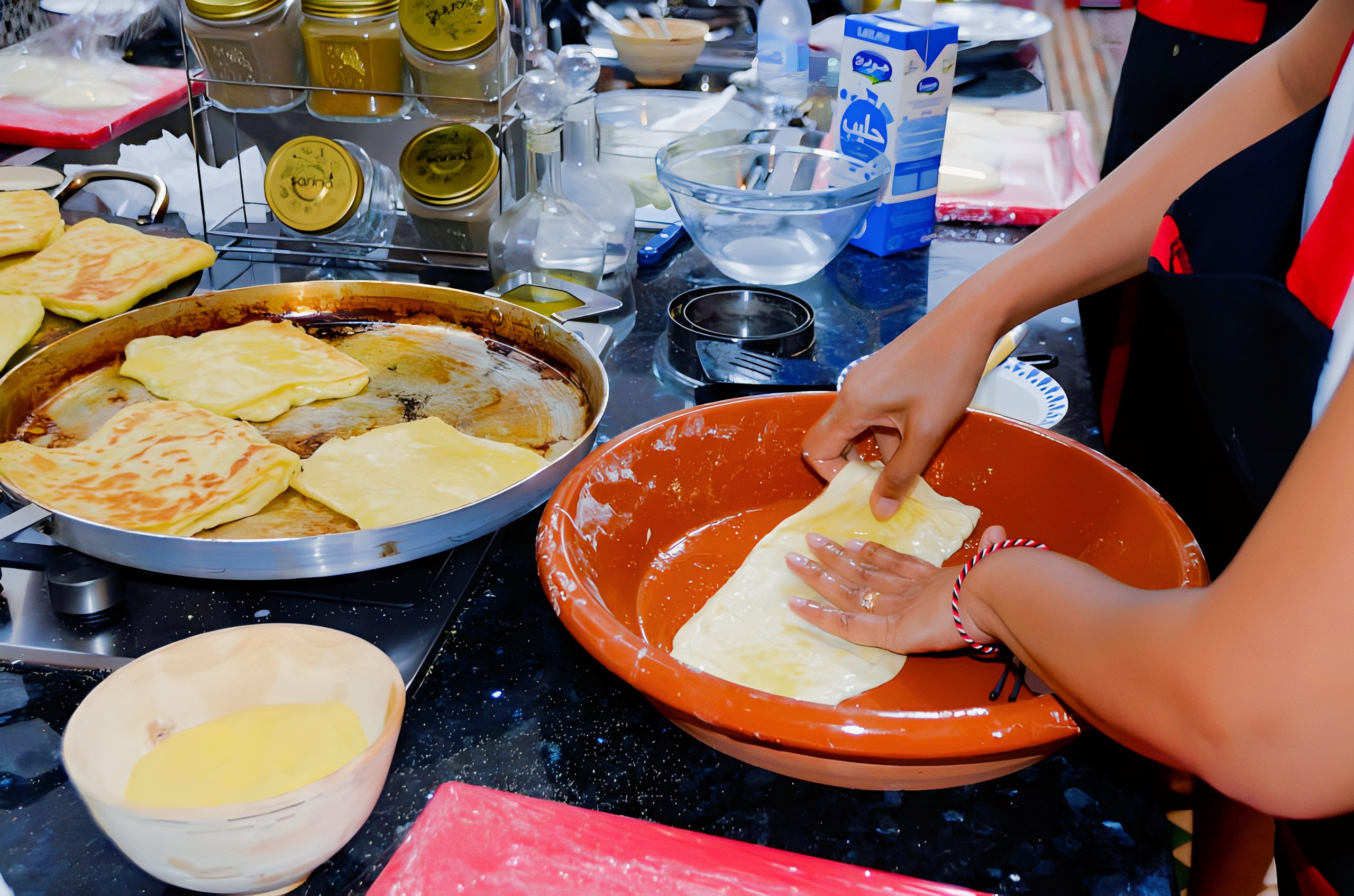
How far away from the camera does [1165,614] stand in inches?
23.9

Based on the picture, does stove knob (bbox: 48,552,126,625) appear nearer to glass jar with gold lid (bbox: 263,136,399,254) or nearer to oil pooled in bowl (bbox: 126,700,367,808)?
oil pooled in bowl (bbox: 126,700,367,808)

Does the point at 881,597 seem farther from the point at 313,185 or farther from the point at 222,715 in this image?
the point at 313,185

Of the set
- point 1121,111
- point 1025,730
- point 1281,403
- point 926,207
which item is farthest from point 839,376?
point 1121,111

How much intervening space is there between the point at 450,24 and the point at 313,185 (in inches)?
16.0

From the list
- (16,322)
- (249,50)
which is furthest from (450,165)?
(16,322)

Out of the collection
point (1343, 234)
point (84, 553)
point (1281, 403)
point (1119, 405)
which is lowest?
point (1119, 405)

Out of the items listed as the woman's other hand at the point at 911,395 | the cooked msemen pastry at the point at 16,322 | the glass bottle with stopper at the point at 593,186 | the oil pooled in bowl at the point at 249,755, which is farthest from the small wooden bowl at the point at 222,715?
the glass bottle with stopper at the point at 593,186

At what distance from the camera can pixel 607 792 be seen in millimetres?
775

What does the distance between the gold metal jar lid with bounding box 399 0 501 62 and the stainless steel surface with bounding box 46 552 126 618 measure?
1038 mm

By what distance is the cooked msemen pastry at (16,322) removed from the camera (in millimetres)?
1450

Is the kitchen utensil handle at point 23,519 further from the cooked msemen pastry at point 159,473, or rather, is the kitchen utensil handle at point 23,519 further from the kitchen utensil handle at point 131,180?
the kitchen utensil handle at point 131,180

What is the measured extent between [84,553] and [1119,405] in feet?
4.53

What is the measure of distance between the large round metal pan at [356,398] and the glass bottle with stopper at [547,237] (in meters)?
0.16

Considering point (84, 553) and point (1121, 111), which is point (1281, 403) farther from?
point (84, 553)
